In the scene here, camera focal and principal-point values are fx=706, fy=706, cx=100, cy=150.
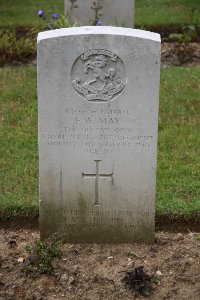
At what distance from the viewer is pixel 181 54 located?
9.91 meters

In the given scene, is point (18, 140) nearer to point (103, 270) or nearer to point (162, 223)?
point (162, 223)

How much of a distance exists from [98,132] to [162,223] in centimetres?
110

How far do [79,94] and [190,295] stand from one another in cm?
151

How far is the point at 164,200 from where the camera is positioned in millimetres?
5707

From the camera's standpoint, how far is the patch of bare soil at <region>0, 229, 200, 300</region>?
15.0 feet

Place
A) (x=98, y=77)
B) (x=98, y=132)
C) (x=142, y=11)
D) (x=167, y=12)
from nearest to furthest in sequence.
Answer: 1. (x=98, y=77)
2. (x=98, y=132)
3. (x=167, y=12)
4. (x=142, y=11)

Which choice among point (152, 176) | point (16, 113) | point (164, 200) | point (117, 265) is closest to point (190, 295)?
point (117, 265)

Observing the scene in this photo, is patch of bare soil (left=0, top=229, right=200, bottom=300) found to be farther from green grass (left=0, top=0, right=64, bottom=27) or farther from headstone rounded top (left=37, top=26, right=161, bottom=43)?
green grass (left=0, top=0, right=64, bottom=27)

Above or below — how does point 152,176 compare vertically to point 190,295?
above

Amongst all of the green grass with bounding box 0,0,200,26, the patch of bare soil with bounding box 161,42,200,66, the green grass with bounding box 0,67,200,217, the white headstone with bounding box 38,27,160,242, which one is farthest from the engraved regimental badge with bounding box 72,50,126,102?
the green grass with bounding box 0,0,200,26

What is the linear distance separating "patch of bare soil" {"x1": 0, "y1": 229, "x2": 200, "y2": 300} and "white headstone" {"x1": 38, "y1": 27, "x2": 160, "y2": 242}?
142 millimetres

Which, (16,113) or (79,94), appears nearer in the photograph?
(79,94)

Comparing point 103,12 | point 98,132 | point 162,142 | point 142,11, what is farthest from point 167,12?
point 98,132

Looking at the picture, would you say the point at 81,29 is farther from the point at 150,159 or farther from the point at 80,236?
the point at 80,236
